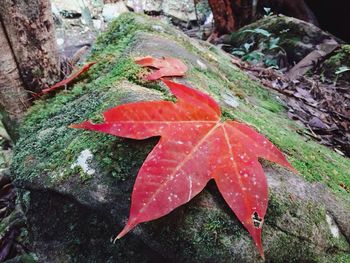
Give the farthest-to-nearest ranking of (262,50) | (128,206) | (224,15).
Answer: (224,15), (262,50), (128,206)

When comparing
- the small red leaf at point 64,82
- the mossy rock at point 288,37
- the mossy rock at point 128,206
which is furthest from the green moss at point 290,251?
the mossy rock at point 288,37

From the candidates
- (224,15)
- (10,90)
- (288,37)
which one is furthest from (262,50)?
(10,90)

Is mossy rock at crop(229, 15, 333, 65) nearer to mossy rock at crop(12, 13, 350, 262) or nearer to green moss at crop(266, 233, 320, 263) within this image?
mossy rock at crop(12, 13, 350, 262)

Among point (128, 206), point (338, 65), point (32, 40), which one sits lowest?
point (338, 65)

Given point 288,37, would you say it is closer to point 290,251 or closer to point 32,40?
point 32,40

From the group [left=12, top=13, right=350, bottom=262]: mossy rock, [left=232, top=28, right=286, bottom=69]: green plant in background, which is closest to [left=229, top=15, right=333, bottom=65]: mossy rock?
Result: [left=232, top=28, right=286, bottom=69]: green plant in background

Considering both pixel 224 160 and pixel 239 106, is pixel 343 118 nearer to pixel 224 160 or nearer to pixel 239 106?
pixel 239 106

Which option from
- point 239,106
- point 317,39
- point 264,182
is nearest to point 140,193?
point 264,182
